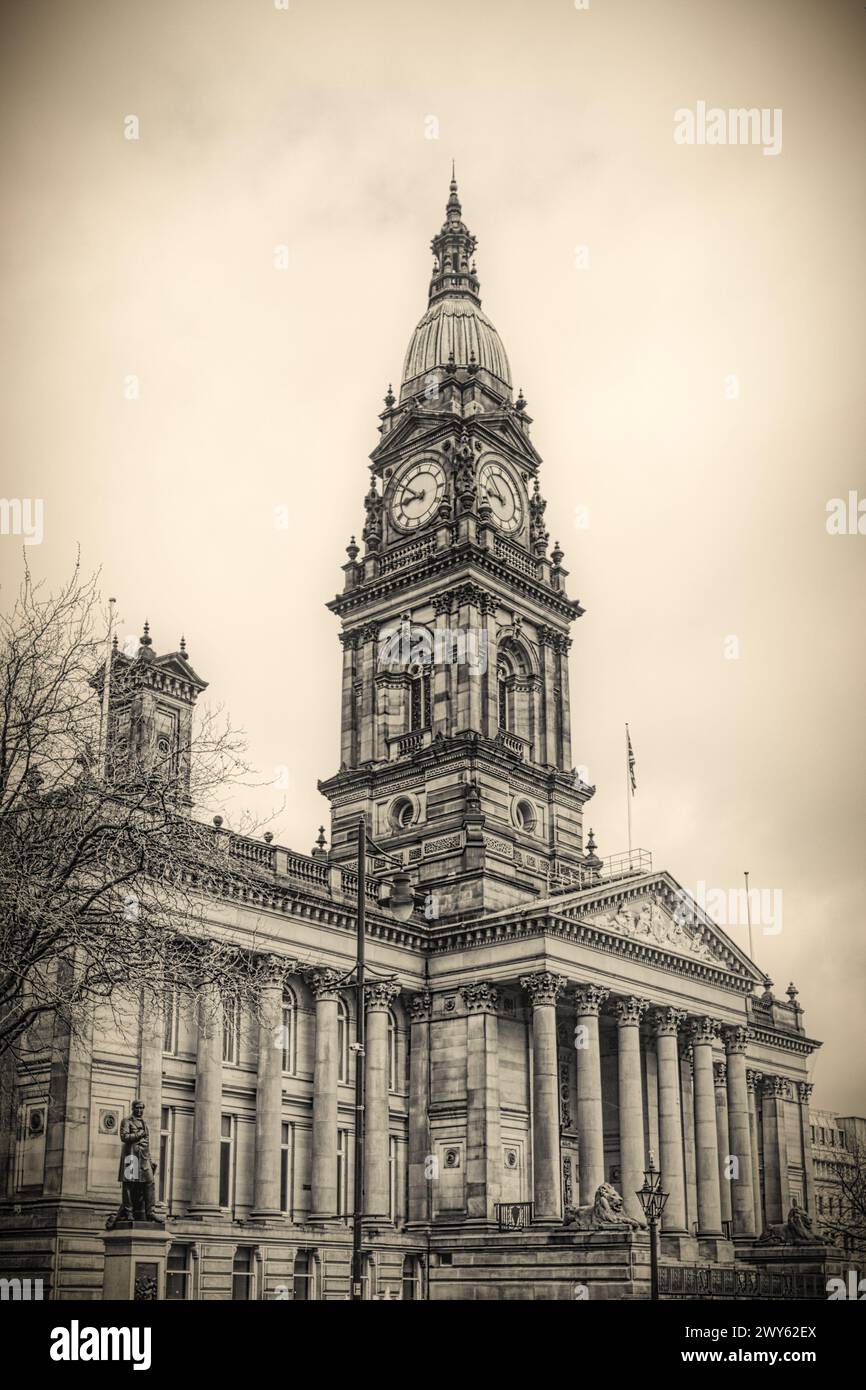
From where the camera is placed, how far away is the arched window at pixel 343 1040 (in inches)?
1987

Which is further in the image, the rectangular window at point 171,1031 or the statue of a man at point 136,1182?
the rectangular window at point 171,1031

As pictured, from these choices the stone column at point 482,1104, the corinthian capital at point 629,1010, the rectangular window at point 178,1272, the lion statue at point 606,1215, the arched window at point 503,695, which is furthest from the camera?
the arched window at point 503,695

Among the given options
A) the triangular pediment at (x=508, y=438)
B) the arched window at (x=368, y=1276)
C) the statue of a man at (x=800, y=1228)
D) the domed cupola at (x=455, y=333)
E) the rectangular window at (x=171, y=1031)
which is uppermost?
the domed cupola at (x=455, y=333)

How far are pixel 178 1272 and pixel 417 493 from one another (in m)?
39.4

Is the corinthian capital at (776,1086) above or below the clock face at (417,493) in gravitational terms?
below

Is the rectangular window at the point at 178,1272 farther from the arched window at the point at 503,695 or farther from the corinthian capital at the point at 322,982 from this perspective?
the arched window at the point at 503,695

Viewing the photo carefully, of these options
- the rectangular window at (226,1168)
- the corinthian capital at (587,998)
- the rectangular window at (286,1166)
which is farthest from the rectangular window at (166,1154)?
the corinthian capital at (587,998)

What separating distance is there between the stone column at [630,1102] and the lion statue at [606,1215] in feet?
17.2

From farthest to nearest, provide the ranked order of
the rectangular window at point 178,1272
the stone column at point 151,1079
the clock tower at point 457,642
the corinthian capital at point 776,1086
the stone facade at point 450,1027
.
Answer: the corinthian capital at point 776,1086 → the clock tower at point 457,642 → the stone facade at point 450,1027 → the stone column at point 151,1079 → the rectangular window at point 178,1272

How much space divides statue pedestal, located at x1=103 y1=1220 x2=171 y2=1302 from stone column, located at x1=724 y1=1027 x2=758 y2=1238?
1377 inches

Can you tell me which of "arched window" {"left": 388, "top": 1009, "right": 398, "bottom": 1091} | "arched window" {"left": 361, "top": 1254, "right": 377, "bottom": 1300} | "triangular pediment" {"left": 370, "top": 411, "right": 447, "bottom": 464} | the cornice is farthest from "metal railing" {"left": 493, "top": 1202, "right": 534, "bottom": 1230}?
"triangular pediment" {"left": 370, "top": 411, "right": 447, "bottom": 464}

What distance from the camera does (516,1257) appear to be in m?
47.0

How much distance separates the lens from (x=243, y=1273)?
1730 inches
